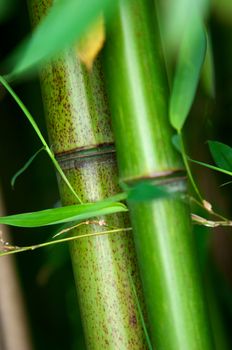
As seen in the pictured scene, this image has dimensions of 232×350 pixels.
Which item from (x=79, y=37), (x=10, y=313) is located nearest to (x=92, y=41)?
(x=79, y=37)

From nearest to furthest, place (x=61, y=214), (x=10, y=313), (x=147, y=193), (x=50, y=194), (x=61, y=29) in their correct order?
(x=61, y=29)
(x=147, y=193)
(x=61, y=214)
(x=10, y=313)
(x=50, y=194)

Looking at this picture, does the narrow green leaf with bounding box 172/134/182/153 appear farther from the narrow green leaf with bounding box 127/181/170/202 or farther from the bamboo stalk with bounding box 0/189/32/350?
the bamboo stalk with bounding box 0/189/32/350

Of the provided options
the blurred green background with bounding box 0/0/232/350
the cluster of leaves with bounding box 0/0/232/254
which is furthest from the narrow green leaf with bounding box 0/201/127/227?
the blurred green background with bounding box 0/0/232/350

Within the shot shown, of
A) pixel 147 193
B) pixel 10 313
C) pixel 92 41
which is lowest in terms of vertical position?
pixel 10 313

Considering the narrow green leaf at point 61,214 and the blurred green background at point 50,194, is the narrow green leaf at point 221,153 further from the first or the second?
the blurred green background at point 50,194

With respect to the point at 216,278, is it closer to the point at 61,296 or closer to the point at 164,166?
the point at 61,296

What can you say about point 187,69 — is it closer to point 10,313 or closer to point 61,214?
point 61,214
